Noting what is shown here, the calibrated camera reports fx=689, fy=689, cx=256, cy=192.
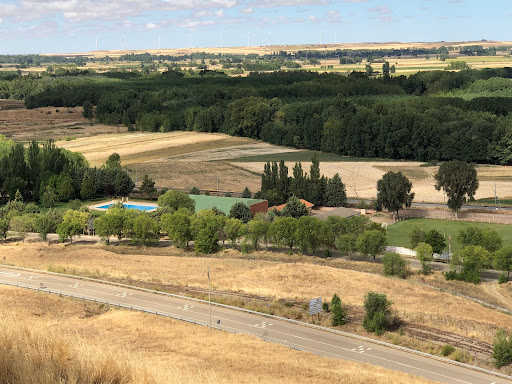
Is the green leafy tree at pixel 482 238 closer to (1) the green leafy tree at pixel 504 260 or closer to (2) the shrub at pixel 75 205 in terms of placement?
(1) the green leafy tree at pixel 504 260

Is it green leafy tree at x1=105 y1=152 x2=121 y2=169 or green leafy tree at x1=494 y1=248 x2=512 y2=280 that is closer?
green leafy tree at x1=494 y1=248 x2=512 y2=280

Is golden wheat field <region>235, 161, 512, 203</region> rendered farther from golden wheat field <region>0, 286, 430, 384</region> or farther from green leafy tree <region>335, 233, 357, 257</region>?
golden wheat field <region>0, 286, 430, 384</region>

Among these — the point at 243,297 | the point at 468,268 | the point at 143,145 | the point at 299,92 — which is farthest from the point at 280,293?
the point at 299,92

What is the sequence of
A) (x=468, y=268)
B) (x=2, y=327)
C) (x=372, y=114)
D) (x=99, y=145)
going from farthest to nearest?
(x=99, y=145) → (x=372, y=114) → (x=468, y=268) → (x=2, y=327)

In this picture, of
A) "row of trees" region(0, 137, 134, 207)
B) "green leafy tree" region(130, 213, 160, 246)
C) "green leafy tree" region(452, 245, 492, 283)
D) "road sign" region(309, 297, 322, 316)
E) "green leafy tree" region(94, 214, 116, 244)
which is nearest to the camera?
"road sign" region(309, 297, 322, 316)

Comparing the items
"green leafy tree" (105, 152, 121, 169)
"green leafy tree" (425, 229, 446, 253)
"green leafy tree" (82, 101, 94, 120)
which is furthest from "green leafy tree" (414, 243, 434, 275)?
"green leafy tree" (82, 101, 94, 120)

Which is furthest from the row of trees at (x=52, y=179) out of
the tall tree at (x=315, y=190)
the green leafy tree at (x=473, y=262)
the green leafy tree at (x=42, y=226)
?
the green leafy tree at (x=473, y=262)

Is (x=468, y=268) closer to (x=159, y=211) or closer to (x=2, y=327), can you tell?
(x=159, y=211)
